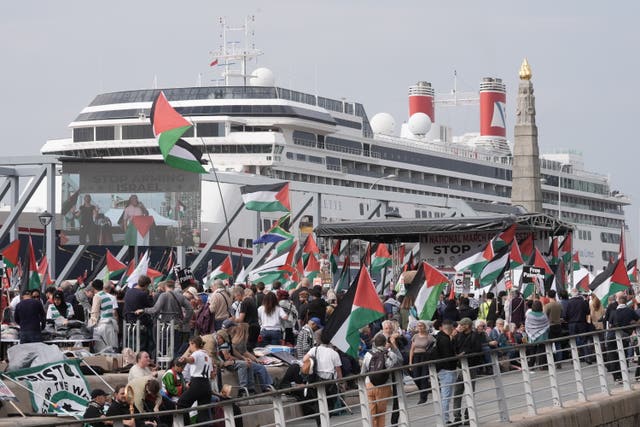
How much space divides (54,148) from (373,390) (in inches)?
2438

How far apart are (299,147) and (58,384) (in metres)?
60.4

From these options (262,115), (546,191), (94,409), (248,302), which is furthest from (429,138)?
(94,409)

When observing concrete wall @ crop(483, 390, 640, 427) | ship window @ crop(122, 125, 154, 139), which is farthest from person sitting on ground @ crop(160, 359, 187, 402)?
ship window @ crop(122, 125, 154, 139)

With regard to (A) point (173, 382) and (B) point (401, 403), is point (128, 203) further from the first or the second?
(B) point (401, 403)

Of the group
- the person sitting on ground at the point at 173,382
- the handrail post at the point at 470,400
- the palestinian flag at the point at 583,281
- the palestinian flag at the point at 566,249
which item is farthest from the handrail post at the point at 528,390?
the palestinian flag at the point at 583,281

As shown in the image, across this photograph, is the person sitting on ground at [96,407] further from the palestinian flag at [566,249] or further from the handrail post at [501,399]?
the palestinian flag at [566,249]

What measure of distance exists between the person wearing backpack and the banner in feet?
9.38

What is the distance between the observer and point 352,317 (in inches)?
617

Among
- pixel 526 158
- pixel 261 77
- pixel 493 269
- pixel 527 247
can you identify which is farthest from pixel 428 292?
pixel 261 77

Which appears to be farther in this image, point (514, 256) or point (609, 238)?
point (609, 238)

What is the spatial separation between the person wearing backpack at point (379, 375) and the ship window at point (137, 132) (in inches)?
2178

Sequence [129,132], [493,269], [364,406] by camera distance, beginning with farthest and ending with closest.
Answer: [129,132]
[493,269]
[364,406]

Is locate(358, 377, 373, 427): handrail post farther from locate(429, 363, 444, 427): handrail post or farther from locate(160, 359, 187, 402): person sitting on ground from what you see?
locate(160, 359, 187, 402): person sitting on ground

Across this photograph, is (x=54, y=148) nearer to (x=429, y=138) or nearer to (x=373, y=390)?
(x=429, y=138)
